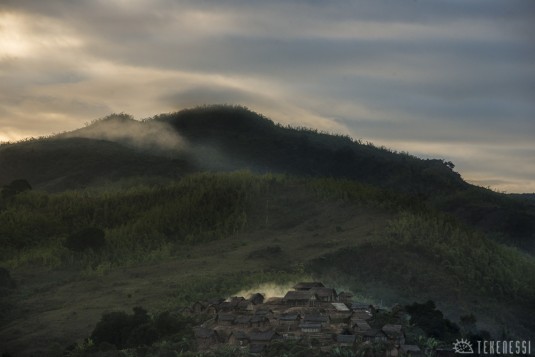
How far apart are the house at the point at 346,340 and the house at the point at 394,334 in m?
3.06

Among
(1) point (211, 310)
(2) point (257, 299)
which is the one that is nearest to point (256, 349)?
(2) point (257, 299)

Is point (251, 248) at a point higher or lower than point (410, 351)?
higher

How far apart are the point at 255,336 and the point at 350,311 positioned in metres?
11.1

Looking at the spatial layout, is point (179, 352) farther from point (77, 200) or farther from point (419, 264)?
point (77, 200)

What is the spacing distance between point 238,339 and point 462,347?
21986 mm

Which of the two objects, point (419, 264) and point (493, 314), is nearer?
point (493, 314)

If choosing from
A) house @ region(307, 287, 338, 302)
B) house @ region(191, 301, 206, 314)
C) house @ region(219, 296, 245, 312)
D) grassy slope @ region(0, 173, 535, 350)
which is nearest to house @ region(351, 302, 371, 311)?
house @ region(307, 287, 338, 302)

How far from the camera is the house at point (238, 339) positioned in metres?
86.6

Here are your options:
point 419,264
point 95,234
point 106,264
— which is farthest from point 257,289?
point 95,234

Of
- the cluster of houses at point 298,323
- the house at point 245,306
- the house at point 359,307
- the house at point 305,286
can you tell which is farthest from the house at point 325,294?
the house at point 245,306

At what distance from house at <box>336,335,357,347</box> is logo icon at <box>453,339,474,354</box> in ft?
36.9

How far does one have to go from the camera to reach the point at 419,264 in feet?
417

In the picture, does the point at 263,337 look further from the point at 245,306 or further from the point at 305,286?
the point at 305,286

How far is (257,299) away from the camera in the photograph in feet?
319
